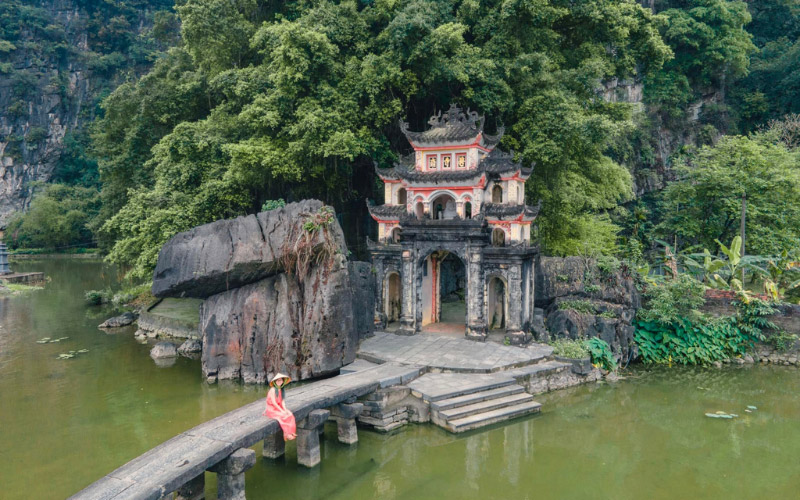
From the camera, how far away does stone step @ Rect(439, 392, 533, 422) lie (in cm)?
1068

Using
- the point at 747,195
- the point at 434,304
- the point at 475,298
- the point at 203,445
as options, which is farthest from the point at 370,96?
the point at 747,195

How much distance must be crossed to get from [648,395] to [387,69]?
12787 millimetres

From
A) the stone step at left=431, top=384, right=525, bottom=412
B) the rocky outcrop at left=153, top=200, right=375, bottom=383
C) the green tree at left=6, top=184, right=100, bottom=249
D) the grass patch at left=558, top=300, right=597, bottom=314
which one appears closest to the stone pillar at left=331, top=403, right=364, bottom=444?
the stone step at left=431, top=384, right=525, bottom=412

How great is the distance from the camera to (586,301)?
50.6 feet

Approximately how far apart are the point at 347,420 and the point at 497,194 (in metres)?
8.68

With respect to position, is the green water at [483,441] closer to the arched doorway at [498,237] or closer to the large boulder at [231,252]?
the large boulder at [231,252]

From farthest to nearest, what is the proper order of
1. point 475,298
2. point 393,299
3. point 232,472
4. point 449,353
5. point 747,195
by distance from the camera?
point 747,195, point 393,299, point 475,298, point 449,353, point 232,472

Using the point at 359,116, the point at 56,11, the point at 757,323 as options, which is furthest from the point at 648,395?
the point at 56,11

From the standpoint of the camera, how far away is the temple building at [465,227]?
563 inches

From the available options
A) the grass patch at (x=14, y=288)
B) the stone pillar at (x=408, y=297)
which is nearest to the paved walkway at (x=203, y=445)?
the stone pillar at (x=408, y=297)

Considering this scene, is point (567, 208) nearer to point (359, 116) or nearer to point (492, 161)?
point (492, 161)

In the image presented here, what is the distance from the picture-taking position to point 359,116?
17.4m

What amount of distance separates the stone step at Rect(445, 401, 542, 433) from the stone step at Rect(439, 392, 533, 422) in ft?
0.24

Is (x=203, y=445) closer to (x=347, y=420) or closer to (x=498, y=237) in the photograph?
(x=347, y=420)
